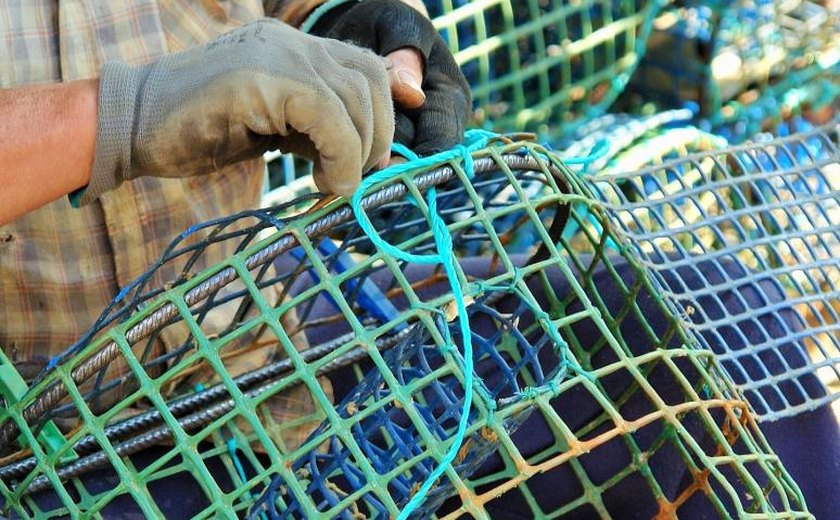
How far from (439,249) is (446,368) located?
10cm

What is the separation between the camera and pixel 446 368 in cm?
84

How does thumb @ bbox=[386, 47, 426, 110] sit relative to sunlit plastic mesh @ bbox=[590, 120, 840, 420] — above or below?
above

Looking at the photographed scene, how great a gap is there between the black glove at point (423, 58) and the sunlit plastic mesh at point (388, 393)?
9cm

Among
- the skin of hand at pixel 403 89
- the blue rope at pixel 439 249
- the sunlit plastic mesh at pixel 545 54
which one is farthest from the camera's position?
the sunlit plastic mesh at pixel 545 54

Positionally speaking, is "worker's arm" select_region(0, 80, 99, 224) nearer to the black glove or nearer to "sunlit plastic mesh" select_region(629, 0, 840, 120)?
the black glove

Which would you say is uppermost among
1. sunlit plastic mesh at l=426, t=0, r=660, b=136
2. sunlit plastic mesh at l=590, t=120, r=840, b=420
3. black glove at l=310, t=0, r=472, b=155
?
black glove at l=310, t=0, r=472, b=155

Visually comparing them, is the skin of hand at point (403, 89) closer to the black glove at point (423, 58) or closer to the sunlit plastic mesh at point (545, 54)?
the black glove at point (423, 58)

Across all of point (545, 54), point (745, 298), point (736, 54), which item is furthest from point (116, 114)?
point (736, 54)

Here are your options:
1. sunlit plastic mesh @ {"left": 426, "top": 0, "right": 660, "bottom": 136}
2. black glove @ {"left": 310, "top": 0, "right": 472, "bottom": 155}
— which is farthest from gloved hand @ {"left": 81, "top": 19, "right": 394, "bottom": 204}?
sunlit plastic mesh @ {"left": 426, "top": 0, "right": 660, "bottom": 136}

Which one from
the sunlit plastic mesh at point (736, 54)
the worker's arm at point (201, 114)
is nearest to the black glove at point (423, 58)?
the worker's arm at point (201, 114)

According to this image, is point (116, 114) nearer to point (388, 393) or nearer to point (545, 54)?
point (388, 393)

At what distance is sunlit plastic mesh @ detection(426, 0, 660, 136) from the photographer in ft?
5.99

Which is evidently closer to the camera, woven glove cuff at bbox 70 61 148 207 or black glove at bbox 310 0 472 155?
woven glove cuff at bbox 70 61 148 207

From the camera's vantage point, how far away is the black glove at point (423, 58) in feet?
3.43
